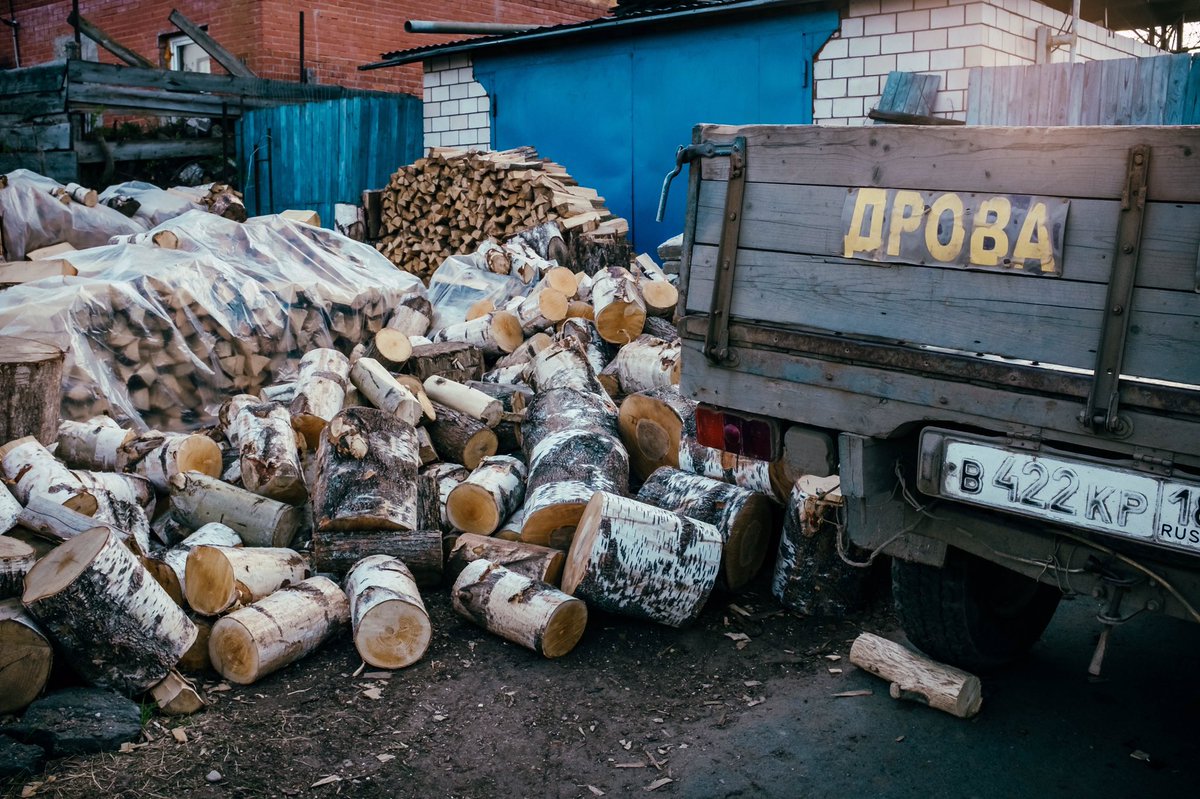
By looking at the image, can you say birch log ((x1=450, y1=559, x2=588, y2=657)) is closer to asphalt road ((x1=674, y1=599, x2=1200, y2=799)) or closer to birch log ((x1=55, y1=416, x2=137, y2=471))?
asphalt road ((x1=674, y1=599, x2=1200, y2=799))

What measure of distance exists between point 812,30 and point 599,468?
6192 millimetres

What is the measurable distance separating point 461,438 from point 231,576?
195cm

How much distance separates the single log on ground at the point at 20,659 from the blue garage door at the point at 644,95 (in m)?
7.59

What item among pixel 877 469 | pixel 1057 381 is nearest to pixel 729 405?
pixel 877 469

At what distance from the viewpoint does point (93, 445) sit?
579 centimetres

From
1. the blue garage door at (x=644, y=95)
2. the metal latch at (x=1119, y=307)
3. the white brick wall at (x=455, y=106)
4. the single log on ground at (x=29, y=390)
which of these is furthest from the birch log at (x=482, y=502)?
the white brick wall at (x=455, y=106)

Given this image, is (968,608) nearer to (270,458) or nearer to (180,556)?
(180,556)

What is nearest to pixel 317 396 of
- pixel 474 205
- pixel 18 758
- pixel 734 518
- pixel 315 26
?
pixel 734 518

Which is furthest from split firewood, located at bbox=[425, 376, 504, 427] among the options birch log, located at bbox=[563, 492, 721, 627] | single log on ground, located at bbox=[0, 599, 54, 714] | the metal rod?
the metal rod

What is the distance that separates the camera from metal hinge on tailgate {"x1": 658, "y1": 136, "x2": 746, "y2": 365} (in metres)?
3.25

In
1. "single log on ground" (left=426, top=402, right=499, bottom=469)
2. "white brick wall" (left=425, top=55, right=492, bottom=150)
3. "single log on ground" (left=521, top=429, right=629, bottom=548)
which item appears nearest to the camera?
"single log on ground" (left=521, top=429, right=629, bottom=548)

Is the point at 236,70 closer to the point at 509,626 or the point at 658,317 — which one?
the point at 658,317

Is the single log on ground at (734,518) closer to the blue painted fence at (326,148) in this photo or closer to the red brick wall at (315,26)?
the blue painted fence at (326,148)

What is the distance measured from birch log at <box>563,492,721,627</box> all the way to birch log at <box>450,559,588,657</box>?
0.13 meters
